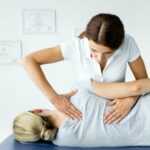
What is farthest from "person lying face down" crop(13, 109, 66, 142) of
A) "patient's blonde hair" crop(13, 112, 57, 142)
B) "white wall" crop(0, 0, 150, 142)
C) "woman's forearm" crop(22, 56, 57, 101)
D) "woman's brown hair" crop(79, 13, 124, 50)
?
"white wall" crop(0, 0, 150, 142)

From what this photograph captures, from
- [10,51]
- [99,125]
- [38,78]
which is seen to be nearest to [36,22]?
[10,51]

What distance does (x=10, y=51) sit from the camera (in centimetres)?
292

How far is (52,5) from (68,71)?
1.93 feet

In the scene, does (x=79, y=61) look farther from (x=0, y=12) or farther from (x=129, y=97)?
(x=0, y=12)

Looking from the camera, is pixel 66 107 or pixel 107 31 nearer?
pixel 107 31

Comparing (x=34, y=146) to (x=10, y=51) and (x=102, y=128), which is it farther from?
(x=10, y=51)

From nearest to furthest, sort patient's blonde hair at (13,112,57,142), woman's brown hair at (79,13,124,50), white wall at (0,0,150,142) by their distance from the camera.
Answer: woman's brown hair at (79,13,124,50)
patient's blonde hair at (13,112,57,142)
white wall at (0,0,150,142)

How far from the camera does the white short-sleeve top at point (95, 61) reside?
5.19ft

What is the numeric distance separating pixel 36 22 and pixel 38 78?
143 cm

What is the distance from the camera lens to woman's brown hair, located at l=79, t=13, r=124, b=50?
4.53 ft

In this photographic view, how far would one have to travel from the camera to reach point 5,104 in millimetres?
2959

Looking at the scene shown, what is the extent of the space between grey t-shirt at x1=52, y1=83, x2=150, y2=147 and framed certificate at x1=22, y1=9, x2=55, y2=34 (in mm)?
1516

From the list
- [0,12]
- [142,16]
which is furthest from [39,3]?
[142,16]

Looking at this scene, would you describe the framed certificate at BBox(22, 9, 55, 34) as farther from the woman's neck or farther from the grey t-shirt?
the grey t-shirt
